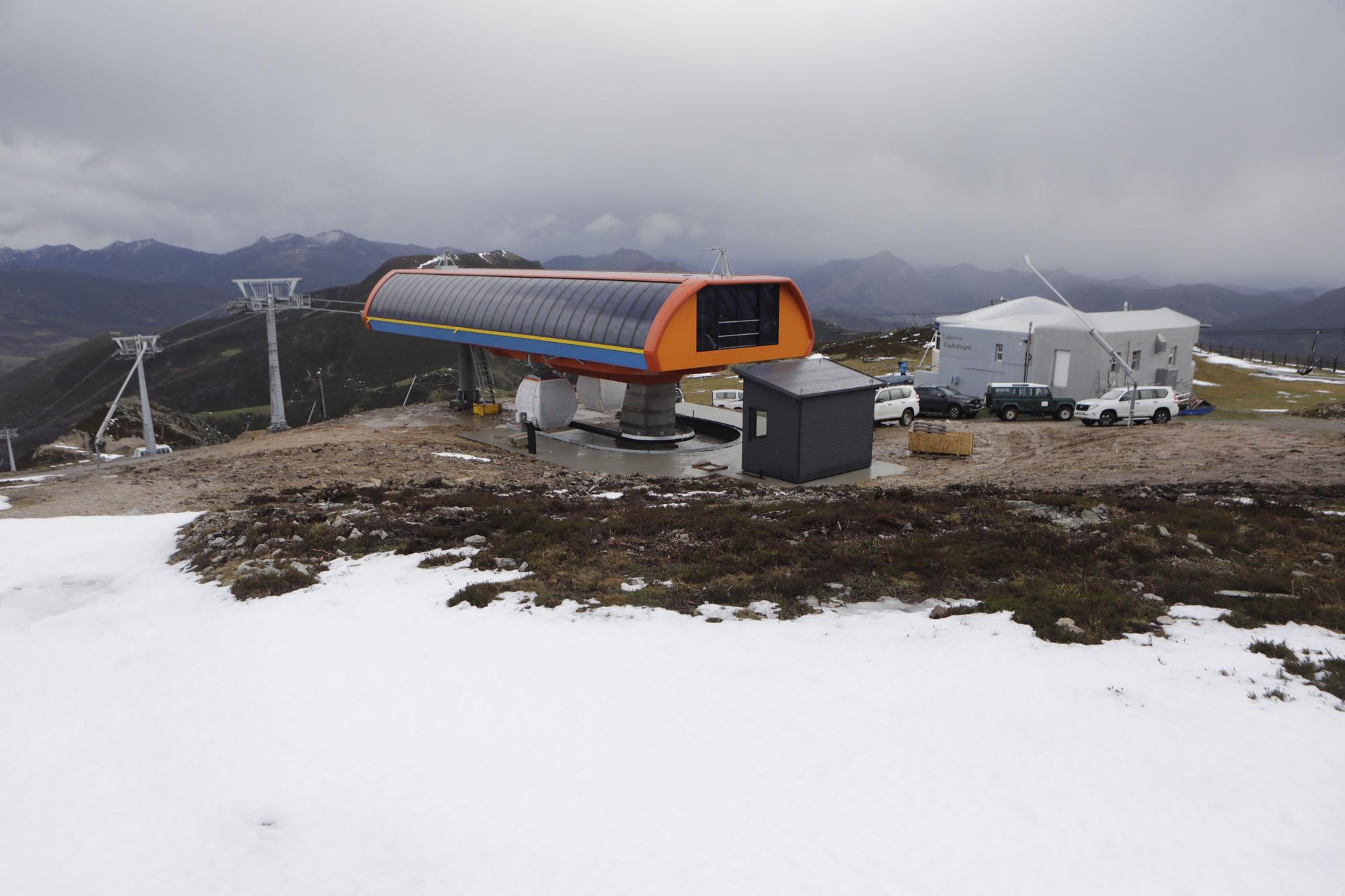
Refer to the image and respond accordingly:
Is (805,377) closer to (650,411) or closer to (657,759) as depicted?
(650,411)

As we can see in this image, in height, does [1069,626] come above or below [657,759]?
above

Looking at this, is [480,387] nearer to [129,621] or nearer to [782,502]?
[782,502]

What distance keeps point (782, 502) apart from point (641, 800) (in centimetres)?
1219

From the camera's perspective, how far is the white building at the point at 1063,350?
1623 inches

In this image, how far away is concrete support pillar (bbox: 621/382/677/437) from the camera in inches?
1254

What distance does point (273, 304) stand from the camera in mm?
51719

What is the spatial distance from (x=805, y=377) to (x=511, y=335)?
12.6 metres

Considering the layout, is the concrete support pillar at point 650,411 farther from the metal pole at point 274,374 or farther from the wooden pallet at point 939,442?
the metal pole at point 274,374

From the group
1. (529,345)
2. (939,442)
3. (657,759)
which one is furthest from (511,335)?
(657,759)

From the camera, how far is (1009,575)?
44.6 feet

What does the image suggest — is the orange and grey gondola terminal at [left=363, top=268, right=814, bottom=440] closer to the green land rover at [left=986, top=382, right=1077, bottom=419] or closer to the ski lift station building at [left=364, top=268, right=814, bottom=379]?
the ski lift station building at [left=364, top=268, right=814, bottom=379]

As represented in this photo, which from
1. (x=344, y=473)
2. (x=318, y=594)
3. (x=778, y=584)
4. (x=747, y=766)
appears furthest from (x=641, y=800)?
(x=344, y=473)

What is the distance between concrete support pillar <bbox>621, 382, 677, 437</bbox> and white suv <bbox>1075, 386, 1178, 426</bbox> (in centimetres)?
1819

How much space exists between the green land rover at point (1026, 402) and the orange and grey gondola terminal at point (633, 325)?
12000mm
